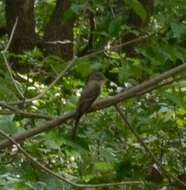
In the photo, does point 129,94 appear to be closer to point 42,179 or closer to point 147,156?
point 42,179

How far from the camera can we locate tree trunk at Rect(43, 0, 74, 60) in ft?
19.0

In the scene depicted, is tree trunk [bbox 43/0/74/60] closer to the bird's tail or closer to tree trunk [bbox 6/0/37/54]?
tree trunk [bbox 6/0/37/54]

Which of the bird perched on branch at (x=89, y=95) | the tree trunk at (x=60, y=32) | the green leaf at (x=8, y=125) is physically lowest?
the green leaf at (x=8, y=125)

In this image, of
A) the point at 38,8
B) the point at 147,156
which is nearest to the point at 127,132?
the point at 147,156

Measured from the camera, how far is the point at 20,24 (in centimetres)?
581

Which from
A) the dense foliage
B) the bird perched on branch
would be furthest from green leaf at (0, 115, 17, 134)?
the bird perched on branch

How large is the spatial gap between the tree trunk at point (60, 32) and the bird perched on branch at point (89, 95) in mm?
3251

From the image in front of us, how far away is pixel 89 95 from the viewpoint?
218cm

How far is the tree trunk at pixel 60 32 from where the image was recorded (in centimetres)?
578

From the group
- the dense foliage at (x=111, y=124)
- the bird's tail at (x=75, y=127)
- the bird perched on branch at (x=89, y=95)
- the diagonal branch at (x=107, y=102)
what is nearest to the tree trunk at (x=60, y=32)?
the dense foliage at (x=111, y=124)

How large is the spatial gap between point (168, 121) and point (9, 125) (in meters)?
0.67

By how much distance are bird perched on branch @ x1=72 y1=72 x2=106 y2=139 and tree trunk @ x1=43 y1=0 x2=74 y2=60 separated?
10.7 feet

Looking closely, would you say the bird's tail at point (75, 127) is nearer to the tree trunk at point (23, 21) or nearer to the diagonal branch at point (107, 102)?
the diagonal branch at point (107, 102)

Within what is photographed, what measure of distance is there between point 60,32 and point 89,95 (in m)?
3.78
